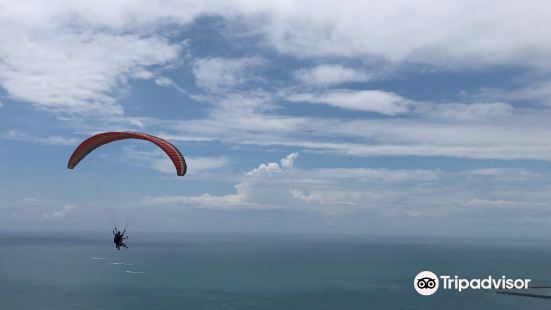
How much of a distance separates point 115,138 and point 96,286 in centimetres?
7798

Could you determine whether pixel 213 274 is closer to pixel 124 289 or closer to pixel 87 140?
pixel 124 289

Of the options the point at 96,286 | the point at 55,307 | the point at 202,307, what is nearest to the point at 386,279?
the point at 202,307

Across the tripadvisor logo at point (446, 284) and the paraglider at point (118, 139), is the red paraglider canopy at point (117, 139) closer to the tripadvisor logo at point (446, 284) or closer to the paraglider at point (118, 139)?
the paraglider at point (118, 139)

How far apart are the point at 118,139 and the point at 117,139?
6.9 inches

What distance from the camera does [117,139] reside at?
40.4 metres

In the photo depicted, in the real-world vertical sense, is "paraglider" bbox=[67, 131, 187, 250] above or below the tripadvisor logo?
above

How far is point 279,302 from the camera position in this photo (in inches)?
3644

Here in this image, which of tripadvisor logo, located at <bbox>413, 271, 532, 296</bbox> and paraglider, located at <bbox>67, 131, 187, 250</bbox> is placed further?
tripadvisor logo, located at <bbox>413, 271, 532, 296</bbox>

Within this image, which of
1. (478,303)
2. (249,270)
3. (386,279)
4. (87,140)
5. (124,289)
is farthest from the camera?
(249,270)

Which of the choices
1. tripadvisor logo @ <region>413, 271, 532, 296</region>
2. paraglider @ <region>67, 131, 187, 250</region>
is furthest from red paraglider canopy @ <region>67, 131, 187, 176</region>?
tripadvisor logo @ <region>413, 271, 532, 296</region>

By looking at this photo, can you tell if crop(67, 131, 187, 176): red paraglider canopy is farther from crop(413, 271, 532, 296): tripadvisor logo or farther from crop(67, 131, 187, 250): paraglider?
crop(413, 271, 532, 296): tripadvisor logo

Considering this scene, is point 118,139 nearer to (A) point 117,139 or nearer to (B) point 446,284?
(A) point 117,139

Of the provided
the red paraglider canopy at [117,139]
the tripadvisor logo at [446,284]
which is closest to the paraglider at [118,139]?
the red paraglider canopy at [117,139]

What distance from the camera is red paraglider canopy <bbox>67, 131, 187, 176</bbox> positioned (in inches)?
1457
